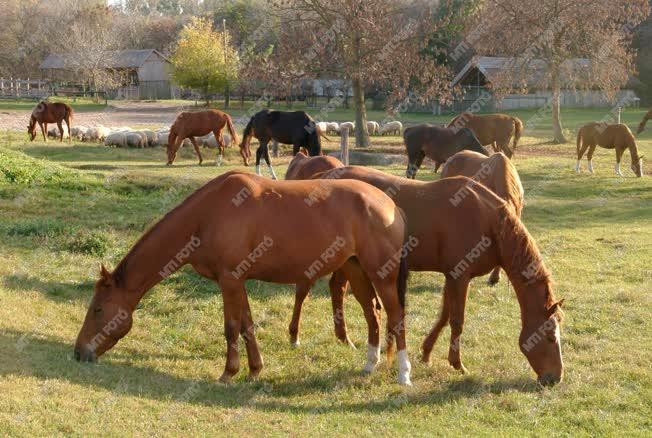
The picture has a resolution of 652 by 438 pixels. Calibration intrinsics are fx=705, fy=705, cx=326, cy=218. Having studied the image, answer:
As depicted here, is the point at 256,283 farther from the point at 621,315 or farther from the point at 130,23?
the point at 130,23

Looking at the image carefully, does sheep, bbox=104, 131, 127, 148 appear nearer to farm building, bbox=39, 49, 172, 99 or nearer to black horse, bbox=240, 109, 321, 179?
black horse, bbox=240, 109, 321, 179

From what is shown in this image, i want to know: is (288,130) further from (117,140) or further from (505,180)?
(505,180)

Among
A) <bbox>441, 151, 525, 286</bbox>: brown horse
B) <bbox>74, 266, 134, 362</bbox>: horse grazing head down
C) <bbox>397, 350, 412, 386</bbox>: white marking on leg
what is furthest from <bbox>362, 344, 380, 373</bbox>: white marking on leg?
<bbox>441, 151, 525, 286</bbox>: brown horse

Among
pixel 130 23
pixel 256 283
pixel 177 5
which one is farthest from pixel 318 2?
pixel 177 5

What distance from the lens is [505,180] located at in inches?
376

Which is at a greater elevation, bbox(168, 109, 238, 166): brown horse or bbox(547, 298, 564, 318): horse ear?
bbox(168, 109, 238, 166): brown horse

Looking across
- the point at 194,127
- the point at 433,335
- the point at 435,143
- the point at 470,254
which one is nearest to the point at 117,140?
the point at 194,127

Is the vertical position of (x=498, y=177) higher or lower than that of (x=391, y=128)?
lower

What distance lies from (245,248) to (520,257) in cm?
248

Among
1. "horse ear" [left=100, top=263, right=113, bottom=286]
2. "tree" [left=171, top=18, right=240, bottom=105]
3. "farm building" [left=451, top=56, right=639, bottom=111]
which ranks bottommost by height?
"horse ear" [left=100, top=263, right=113, bottom=286]

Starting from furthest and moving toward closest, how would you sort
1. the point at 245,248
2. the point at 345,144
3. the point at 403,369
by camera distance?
1. the point at 345,144
2. the point at 403,369
3. the point at 245,248

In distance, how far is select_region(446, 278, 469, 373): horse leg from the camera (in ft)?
21.9

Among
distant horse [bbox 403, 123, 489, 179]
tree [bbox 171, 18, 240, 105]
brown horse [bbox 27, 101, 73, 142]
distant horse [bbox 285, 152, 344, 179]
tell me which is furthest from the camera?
tree [bbox 171, 18, 240, 105]

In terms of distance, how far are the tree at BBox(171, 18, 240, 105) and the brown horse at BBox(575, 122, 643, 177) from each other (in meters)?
33.6
